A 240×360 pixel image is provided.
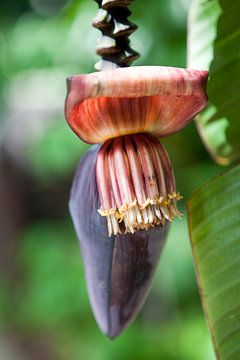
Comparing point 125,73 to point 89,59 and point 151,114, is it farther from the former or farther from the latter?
point 89,59

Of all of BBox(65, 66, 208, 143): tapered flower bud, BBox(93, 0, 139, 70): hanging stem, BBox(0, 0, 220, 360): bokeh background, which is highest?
BBox(93, 0, 139, 70): hanging stem

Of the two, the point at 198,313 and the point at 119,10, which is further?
the point at 198,313

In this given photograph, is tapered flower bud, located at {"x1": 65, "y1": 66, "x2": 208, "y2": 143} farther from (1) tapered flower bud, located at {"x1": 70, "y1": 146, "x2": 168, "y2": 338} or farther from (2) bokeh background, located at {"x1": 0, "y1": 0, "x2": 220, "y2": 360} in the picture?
(2) bokeh background, located at {"x1": 0, "y1": 0, "x2": 220, "y2": 360}

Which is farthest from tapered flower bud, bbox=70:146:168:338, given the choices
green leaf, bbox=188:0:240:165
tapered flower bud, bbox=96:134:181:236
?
green leaf, bbox=188:0:240:165

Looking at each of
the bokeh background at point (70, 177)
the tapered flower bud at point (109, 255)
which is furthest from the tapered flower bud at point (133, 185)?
the bokeh background at point (70, 177)

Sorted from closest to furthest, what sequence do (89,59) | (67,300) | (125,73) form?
1. (125,73)
2. (89,59)
3. (67,300)

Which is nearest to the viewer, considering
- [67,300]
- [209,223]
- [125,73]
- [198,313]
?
[125,73]

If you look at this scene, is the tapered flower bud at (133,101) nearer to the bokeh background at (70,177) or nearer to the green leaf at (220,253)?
the green leaf at (220,253)

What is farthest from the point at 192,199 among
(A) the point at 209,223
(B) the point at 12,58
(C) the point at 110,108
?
(B) the point at 12,58
